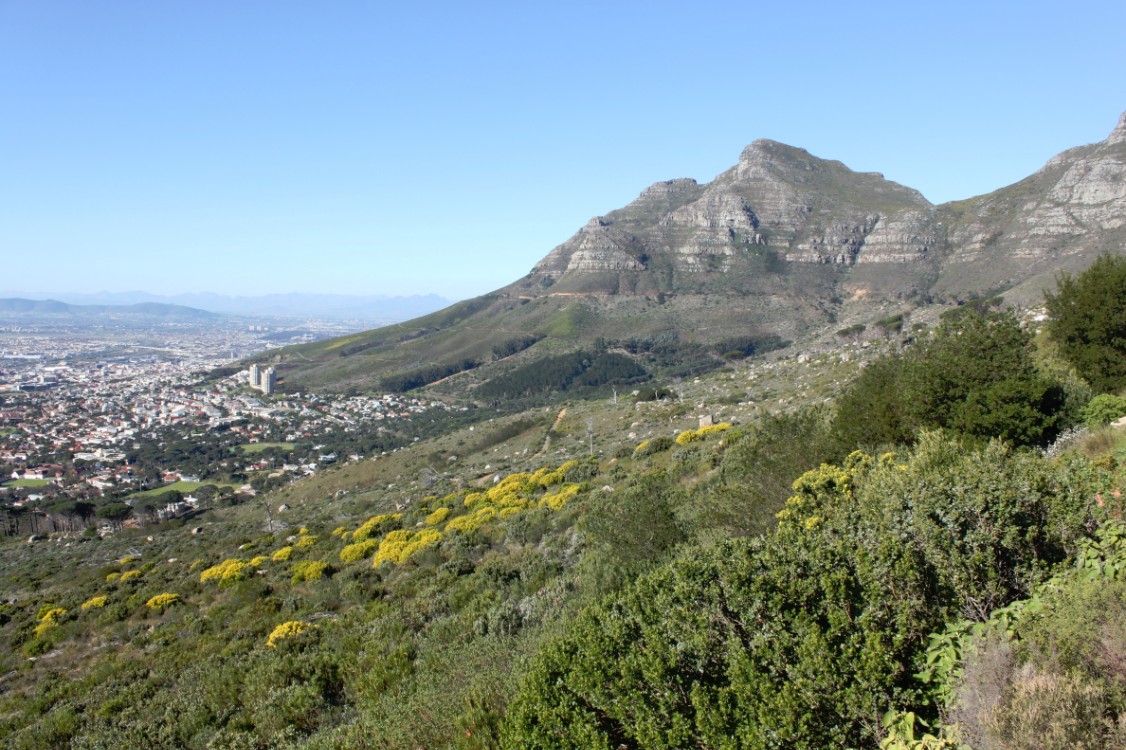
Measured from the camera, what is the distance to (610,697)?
15.0 ft

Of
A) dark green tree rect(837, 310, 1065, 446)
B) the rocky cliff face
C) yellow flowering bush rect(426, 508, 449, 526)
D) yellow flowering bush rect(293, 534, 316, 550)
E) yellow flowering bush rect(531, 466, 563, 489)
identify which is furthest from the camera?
the rocky cliff face

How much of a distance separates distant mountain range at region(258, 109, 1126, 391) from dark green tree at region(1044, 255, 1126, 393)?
169 ft

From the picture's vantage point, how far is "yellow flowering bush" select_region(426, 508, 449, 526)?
19913mm

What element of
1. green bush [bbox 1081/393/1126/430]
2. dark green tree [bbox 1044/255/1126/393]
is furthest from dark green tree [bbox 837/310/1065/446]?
dark green tree [bbox 1044/255/1126/393]

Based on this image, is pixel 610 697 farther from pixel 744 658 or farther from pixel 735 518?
pixel 735 518

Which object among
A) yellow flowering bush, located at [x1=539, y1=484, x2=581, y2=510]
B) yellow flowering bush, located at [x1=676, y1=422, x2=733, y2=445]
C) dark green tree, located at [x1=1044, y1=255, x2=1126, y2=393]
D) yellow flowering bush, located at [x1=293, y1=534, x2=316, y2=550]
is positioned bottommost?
yellow flowering bush, located at [x1=293, y1=534, x2=316, y2=550]

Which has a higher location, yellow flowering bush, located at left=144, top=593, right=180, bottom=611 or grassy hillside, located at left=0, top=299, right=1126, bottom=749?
grassy hillside, located at left=0, top=299, right=1126, bottom=749

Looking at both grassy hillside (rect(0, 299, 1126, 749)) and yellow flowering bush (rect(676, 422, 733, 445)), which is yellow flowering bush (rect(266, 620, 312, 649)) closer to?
grassy hillside (rect(0, 299, 1126, 749))

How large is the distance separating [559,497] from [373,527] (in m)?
6.93

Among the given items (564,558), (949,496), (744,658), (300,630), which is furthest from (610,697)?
(300,630)

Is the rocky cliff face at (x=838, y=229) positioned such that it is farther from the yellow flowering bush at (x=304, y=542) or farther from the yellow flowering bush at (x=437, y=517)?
the yellow flowering bush at (x=304, y=542)

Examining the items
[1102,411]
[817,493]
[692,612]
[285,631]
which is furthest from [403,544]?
[1102,411]

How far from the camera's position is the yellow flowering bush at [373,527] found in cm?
1933

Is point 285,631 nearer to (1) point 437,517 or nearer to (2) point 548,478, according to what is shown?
(1) point 437,517
